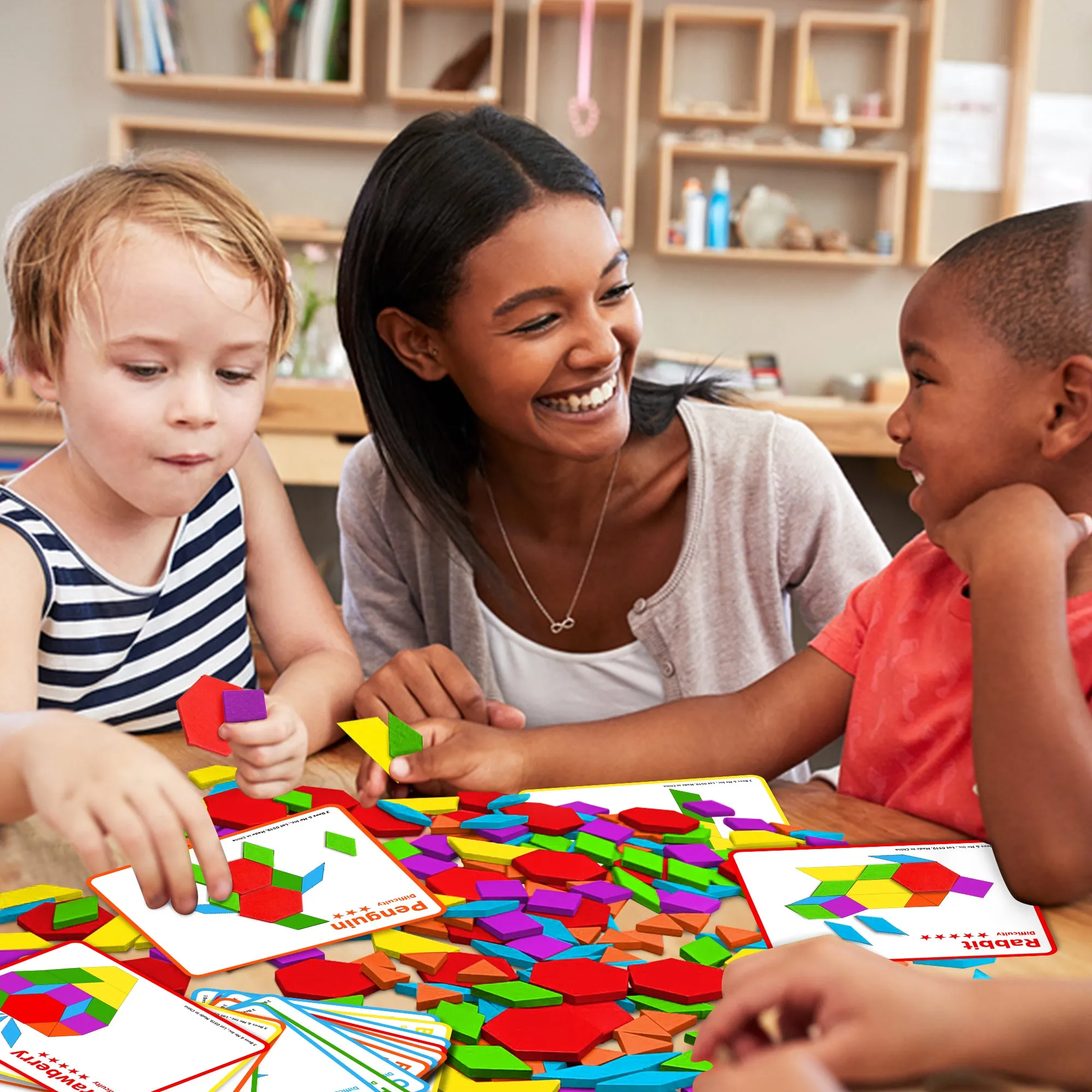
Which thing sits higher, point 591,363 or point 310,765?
point 591,363

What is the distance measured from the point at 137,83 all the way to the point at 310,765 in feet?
10.4

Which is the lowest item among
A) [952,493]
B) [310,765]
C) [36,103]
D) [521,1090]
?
[310,765]

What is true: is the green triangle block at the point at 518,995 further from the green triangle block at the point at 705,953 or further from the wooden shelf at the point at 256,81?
Answer: the wooden shelf at the point at 256,81

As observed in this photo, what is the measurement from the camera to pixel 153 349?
1003mm

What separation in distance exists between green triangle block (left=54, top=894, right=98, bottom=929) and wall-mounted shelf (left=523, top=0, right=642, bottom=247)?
318cm

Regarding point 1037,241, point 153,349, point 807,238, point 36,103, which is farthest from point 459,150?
point 36,103

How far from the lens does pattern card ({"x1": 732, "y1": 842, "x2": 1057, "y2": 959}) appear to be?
2.15 feet

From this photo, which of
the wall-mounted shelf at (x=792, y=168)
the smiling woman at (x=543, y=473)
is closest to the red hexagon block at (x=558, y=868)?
the smiling woman at (x=543, y=473)

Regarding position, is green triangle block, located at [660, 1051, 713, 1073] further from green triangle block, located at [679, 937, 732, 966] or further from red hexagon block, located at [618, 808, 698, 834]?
red hexagon block, located at [618, 808, 698, 834]

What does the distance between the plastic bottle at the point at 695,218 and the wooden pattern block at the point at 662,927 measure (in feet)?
10.3

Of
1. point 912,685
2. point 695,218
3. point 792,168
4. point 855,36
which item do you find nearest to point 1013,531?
point 912,685

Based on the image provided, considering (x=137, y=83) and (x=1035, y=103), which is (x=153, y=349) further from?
(x=1035, y=103)

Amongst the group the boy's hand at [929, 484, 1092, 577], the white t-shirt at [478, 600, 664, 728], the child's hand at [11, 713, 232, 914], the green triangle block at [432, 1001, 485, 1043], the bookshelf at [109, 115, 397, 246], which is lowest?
the white t-shirt at [478, 600, 664, 728]

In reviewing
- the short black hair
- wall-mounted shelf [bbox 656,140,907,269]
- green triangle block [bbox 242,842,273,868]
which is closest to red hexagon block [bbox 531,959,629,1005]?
green triangle block [bbox 242,842,273,868]
